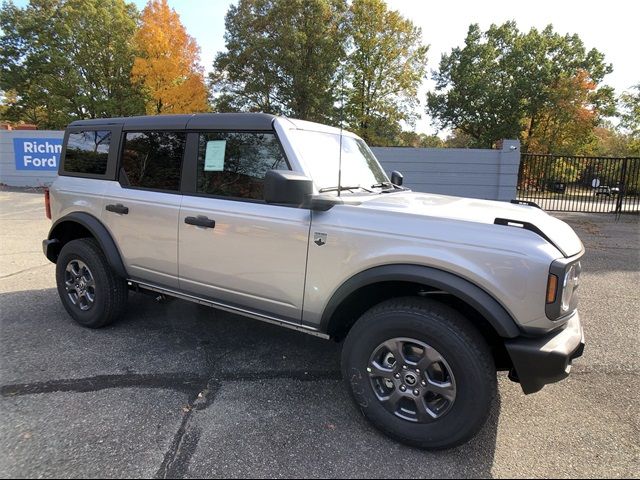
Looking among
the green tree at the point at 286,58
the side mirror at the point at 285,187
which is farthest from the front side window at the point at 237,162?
the green tree at the point at 286,58

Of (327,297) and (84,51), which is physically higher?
(84,51)

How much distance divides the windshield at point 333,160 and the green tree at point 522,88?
36.3 metres

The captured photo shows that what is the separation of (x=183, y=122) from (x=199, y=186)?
596 millimetres

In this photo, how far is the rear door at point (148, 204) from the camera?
11.7 ft

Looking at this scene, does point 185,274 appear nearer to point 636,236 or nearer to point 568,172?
point 636,236

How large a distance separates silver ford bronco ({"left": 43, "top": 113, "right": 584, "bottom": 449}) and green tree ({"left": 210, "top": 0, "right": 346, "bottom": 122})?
26.7 metres

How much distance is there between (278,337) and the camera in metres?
4.07

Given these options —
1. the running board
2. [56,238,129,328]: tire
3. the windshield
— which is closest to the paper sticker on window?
the windshield

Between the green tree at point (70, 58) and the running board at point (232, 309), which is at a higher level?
the green tree at point (70, 58)

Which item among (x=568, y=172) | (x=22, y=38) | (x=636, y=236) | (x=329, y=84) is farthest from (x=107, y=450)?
(x=22, y=38)

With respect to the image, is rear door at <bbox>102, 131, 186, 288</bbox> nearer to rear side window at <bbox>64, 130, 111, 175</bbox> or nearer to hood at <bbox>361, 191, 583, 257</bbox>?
rear side window at <bbox>64, 130, 111, 175</bbox>

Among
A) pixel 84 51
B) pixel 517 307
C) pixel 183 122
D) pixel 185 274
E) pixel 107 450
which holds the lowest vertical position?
pixel 107 450

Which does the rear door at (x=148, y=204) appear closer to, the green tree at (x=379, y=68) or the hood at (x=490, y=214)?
the hood at (x=490, y=214)

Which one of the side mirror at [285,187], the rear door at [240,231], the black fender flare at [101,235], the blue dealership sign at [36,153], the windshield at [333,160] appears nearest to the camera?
the side mirror at [285,187]
